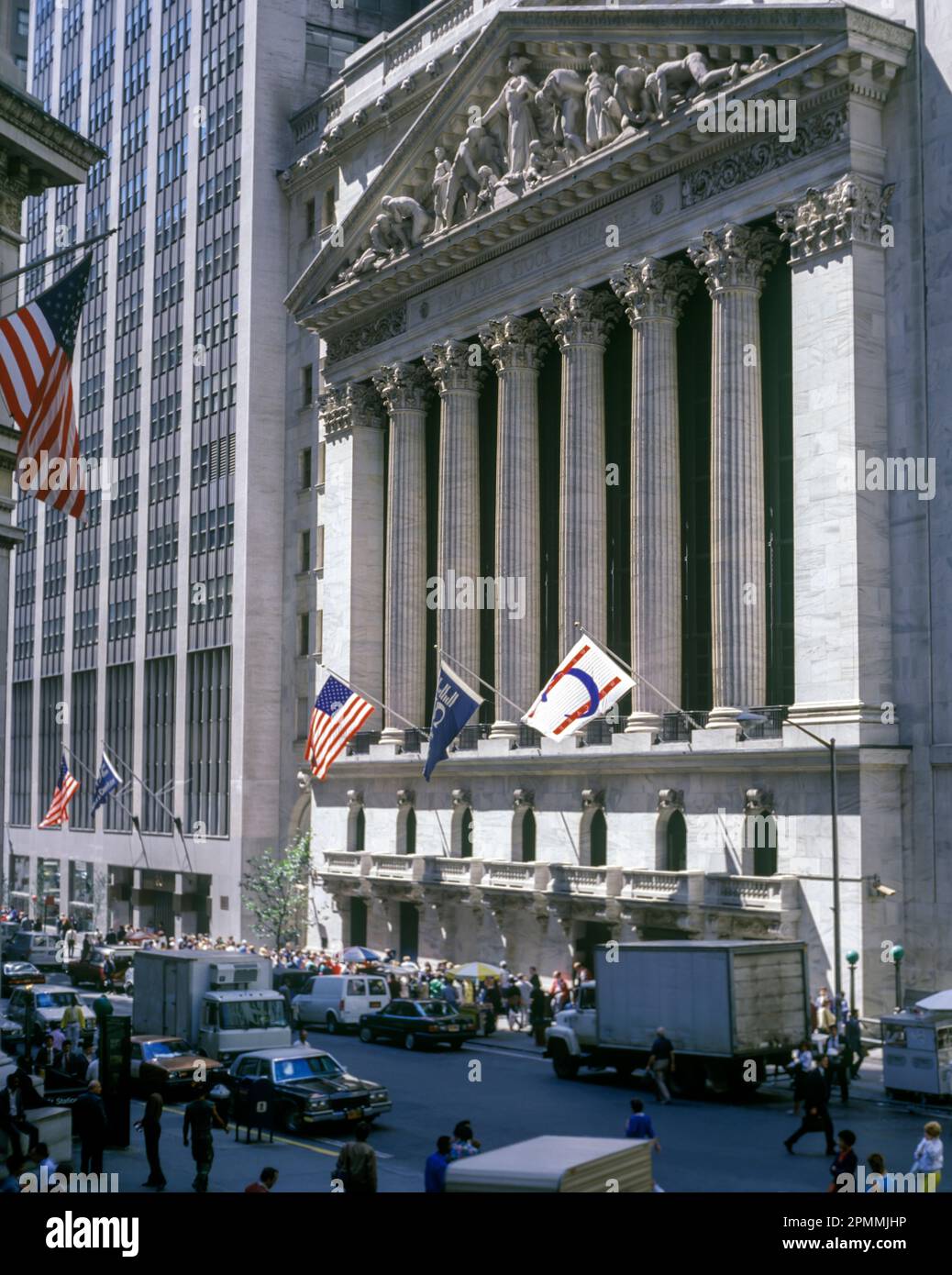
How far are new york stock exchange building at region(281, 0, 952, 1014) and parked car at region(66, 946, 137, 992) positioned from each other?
9.19 metres

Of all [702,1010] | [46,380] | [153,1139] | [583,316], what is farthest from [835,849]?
[583,316]

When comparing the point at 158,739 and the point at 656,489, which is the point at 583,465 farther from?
the point at 158,739

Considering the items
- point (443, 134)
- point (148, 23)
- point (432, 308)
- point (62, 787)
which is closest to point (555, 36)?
point (443, 134)

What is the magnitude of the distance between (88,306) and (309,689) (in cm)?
3757

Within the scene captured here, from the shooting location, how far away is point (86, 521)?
314 feet

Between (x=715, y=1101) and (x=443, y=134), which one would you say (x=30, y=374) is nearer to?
(x=715, y=1101)

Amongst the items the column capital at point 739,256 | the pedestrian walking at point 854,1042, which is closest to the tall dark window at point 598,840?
the pedestrian walking at point 854,1042

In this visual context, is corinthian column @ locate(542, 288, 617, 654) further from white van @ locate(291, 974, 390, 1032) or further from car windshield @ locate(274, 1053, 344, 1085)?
car windshield @ locate(274, 1053, 344, 1085)

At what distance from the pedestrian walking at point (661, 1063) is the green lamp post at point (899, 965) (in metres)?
8.03

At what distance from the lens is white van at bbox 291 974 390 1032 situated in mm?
47750

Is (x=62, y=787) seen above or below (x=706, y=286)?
below

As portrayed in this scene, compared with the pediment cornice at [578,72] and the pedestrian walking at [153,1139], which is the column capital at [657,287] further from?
the pedestrian walking at [153,1139]

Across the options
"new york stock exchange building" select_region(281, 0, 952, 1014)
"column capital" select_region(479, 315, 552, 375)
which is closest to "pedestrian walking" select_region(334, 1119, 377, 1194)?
"new york stock exchange building" select_region(281, 0, 952, 1014)

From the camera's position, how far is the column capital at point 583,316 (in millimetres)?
54312
